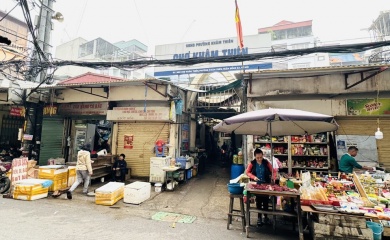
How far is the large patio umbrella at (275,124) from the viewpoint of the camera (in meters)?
4.14

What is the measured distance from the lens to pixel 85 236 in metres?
4.29

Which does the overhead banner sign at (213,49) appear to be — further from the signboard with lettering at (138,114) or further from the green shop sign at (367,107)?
the green shop sign at (367,107)

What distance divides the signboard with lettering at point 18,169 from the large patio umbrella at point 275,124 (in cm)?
776

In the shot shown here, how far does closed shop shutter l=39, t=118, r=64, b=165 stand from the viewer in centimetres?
1138

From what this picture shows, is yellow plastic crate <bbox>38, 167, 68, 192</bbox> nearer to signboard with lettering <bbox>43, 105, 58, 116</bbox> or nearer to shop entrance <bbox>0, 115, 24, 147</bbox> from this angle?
signboard with lettering <bbox>43, 105, 58, 116</bbox>

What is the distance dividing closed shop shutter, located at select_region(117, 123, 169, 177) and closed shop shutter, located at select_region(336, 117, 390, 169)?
7706mm

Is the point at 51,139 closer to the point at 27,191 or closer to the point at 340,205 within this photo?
the point at 27,191

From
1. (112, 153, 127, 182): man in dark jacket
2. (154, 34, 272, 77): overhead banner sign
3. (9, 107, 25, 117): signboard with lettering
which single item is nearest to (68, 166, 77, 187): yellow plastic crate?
(112, 153, 127, 182): man in dark jacket

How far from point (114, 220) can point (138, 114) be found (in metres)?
5.71

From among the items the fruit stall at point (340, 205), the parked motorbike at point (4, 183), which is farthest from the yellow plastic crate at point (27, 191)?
the fruit stall at point (340, 205)

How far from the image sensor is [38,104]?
11.5m

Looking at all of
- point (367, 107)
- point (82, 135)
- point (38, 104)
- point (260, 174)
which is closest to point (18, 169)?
point (82, 135)

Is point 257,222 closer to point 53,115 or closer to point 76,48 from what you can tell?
point 53,115

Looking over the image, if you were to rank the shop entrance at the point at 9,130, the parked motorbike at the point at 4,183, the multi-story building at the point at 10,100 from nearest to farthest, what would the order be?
the parked motorbike at the point at 4,183 < the multi-story building at the point at 10,100 < the shop entrance at the point at 9,130
